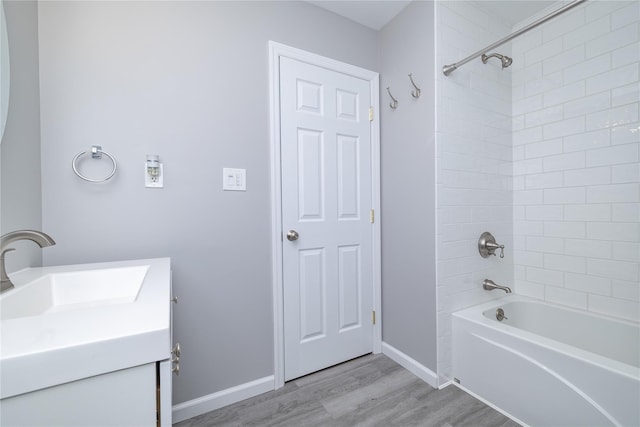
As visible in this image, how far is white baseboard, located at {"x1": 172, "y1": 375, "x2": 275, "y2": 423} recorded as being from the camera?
4.55ft

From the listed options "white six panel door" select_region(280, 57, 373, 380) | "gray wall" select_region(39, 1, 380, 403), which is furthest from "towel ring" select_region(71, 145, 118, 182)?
"white six panel door" select_region(280, 57, 373, 380)

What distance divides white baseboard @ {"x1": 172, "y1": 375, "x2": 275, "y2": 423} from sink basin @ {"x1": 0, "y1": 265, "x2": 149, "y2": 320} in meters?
0.81

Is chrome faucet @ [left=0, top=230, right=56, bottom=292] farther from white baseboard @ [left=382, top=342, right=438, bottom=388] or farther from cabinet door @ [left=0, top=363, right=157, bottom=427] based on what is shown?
white baseboard @ [left=382, top=342, right=438, bottom=388]

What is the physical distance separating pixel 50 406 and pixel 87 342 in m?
0.10

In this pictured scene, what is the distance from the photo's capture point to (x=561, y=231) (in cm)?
179

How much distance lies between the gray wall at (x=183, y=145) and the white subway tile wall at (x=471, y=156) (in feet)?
3.12

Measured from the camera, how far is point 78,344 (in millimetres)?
435

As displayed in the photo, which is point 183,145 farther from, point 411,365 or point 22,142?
point 411,365

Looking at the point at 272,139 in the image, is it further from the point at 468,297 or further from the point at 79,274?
the point at 468,297

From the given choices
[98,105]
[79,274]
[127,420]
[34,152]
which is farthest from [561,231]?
[34,152]

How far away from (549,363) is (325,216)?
139cm

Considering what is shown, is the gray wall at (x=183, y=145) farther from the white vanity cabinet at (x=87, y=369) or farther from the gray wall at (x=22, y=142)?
the white vanity cabinet at (x=87, y=369)

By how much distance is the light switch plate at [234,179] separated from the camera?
1.50 m

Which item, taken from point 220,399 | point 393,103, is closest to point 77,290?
point 220,399
